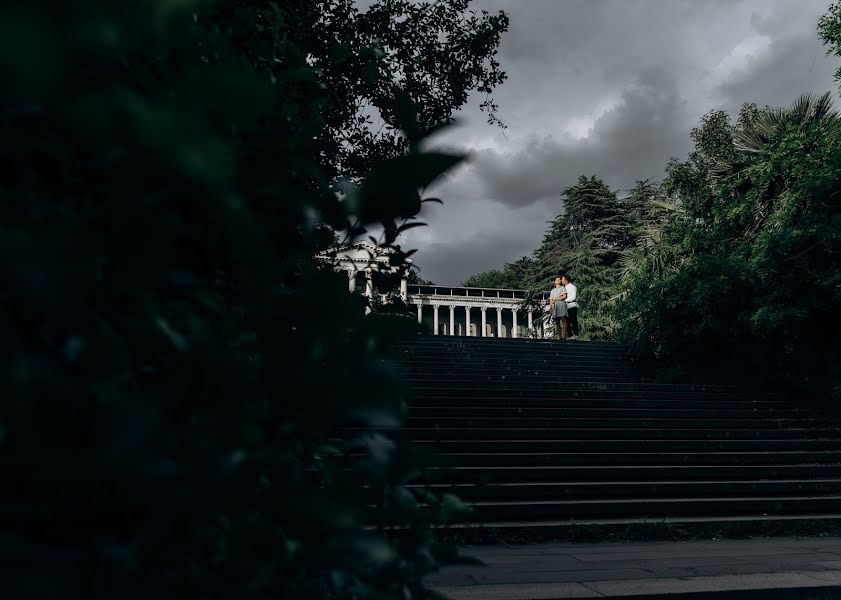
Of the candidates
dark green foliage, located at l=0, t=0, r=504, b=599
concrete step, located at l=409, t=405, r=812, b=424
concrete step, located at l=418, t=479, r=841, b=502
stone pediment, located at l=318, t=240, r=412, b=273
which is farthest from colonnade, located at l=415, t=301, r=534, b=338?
dark green foliage, located at l=0, t=0, r=504, b=599

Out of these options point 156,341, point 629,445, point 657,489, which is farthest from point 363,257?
point 629,445

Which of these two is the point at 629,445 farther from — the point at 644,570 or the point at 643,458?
the point at 644,570

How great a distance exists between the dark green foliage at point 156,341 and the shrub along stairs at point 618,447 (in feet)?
14.5

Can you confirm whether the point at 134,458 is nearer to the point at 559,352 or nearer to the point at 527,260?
the point at 559,352

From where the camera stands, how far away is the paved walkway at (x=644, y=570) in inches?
154

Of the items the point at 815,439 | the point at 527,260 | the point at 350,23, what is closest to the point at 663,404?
the point at 815,439

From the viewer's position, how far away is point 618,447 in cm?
829

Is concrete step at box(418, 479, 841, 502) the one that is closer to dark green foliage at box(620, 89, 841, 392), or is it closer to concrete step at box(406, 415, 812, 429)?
concrete step at box(406, 415, 812, 429)

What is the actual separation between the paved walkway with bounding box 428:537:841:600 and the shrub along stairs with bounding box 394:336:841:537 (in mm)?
593

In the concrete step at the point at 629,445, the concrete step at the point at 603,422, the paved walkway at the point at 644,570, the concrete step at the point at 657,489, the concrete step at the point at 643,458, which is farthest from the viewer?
the concrete step at the point at 603,422

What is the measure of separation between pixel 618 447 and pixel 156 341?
27.4 feet

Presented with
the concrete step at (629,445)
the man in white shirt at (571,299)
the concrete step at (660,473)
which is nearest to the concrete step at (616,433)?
the concrete step at (629,445)

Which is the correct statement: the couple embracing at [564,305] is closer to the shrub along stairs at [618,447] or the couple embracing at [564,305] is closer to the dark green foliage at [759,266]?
the dark green foliage at [759,266]

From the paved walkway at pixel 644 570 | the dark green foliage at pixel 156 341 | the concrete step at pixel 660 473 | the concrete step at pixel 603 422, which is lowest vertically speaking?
the paved walkway at pixel 644 570
